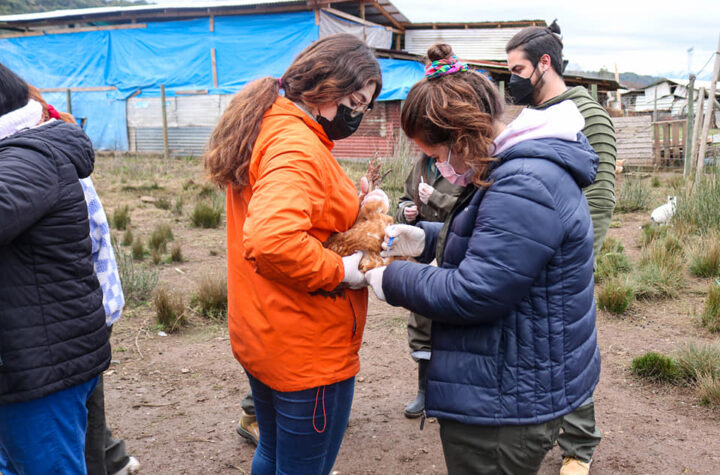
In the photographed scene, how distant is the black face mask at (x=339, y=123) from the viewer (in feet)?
6.58

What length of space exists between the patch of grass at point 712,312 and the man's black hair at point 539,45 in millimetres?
2779

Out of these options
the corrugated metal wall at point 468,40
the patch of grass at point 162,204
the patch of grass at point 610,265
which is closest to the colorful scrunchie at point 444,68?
the patch of grass at point 610,265

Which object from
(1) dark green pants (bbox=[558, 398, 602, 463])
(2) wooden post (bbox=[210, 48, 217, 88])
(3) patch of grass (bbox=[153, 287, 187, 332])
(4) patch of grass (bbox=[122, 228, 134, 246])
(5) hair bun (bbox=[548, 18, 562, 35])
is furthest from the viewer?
(2) wooden post (bbox=[210, 48, 217, 88])

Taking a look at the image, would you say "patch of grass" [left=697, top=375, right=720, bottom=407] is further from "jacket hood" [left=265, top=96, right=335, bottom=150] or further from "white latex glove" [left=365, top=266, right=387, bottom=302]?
"jacket hood" [left=265, top=96, right=335, bottom=150]

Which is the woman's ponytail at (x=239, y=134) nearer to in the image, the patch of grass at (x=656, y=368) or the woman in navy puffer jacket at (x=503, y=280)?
the woman in navy puffer jacket at (x=503, y=280)

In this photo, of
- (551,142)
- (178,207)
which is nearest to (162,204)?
(178,207)

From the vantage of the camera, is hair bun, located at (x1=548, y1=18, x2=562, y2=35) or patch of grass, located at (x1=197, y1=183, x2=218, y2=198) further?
patch of grass, located at (x1=197, y1=183, x2=218, y2=198)

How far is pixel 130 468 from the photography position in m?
3.16

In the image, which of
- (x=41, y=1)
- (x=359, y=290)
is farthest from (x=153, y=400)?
(x=41, y=1)

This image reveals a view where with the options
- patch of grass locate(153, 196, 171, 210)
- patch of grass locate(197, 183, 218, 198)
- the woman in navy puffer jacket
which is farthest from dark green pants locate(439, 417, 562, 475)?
patch of grass locate(197, 183, 218, 198)

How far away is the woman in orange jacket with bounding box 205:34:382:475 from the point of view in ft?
5.97

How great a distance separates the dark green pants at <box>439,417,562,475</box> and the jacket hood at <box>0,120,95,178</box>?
1.47m

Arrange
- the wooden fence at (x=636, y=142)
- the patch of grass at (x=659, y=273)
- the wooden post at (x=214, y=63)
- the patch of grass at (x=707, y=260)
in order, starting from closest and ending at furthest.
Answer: the patch of grass at (x=659, y=273), the patch of grass at (x=707, y=260), the wooden fence at (x=636, y=142), the wooden post at (x=214, y=63)

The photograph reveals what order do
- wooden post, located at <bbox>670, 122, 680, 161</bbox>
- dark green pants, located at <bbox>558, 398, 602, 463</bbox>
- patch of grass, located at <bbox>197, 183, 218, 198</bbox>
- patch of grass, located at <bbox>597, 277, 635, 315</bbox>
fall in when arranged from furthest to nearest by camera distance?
wooden post, located at <bbox>670, 122, 680, 161</bbox> < patch of grass, located at <bbox>197, 183, 218, 198</bbox> < patch of grass, located at <bbox>597, 277, 635, 315</bbox> < dark green pants, located at <bbox>558, 398, 602, 463</bbox>
